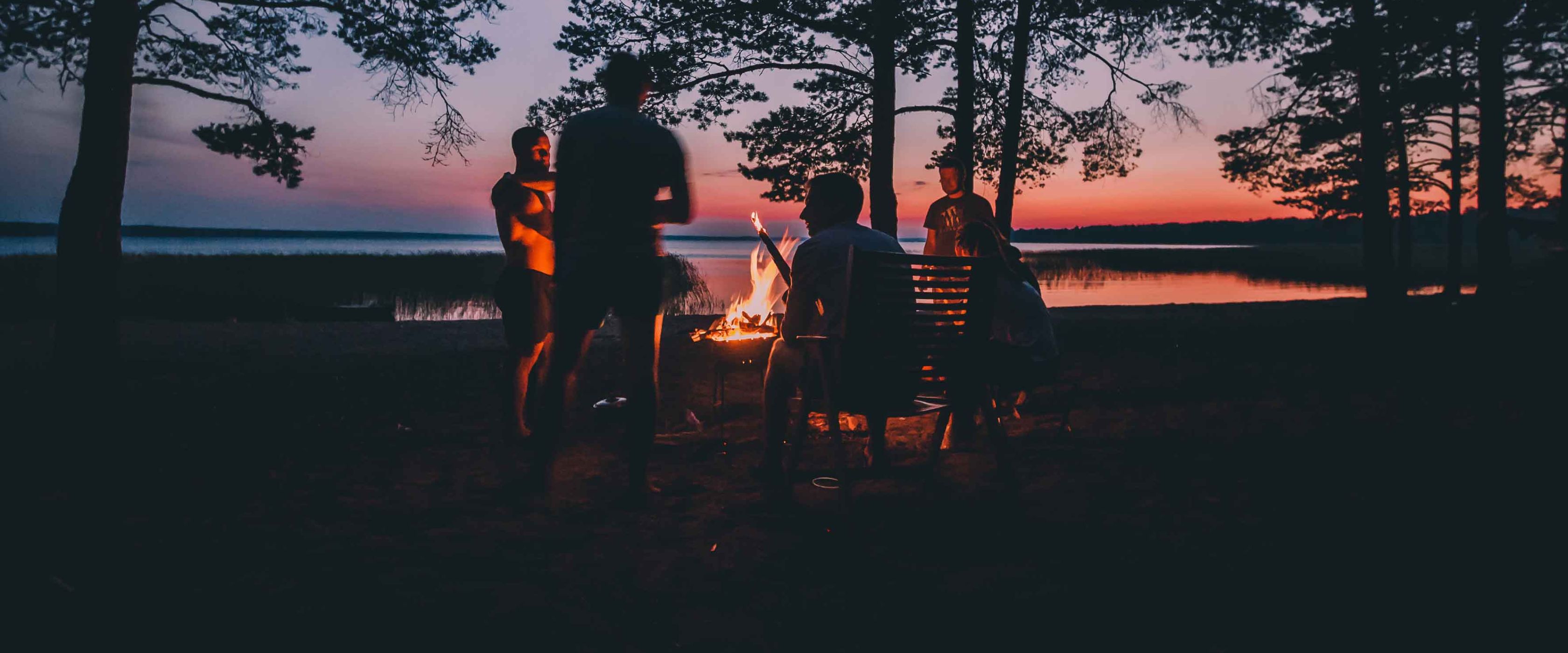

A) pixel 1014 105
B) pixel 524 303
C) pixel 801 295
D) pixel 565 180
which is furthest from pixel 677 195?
pixel 1014 105

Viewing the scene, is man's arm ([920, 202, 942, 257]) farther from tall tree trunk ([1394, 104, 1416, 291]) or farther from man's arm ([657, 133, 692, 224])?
tall tree trunk ([1394, 104, 1416, 291])

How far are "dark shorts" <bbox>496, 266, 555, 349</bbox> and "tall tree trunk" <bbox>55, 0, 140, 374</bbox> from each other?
4.47 m

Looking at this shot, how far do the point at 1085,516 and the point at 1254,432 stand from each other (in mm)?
2386

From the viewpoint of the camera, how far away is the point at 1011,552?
316cm

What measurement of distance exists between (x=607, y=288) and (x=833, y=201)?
1122mm

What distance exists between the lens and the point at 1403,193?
22016 millimetres

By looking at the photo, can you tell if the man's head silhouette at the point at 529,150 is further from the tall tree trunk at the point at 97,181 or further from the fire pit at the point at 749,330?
the tall tree trunk at the point at 97,181

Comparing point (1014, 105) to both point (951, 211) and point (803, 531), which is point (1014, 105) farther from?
point (803, 531)

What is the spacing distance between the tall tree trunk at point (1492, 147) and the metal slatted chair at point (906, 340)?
13214 millimetres

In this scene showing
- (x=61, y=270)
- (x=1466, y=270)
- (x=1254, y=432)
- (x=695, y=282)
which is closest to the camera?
(x=1254, y=432)

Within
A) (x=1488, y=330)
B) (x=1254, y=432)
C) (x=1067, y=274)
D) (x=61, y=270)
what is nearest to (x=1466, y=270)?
(x=1067, y=274)

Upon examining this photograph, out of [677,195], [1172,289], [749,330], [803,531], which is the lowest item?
[803,531]

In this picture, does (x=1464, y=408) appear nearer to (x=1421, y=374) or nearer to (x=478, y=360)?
(x=1421, y=374)

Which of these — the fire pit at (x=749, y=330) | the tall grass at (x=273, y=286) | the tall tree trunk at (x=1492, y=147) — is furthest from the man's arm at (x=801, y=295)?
the tall grass at (x=273, y=286)
